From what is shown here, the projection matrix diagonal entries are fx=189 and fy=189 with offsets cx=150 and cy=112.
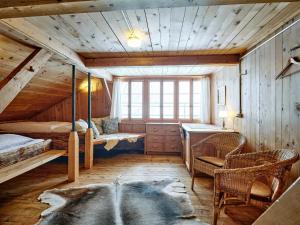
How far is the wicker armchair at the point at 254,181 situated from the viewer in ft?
5.37

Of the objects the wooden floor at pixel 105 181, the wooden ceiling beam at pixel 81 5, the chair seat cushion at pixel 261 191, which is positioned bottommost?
the wooden floor at pixel 105 181

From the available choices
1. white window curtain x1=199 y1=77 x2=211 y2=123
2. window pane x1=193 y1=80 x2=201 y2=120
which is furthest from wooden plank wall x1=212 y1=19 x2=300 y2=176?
window pane x1=193 y1=80 x2=201 y2=120

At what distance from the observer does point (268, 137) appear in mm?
2334

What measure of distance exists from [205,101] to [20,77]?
4.06m

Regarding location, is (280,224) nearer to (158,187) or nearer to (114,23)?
(114,23)

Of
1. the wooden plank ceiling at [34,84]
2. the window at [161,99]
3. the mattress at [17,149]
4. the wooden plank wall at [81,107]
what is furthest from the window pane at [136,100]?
the mattress at [17,149]

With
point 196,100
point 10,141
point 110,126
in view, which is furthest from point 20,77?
point 196,100

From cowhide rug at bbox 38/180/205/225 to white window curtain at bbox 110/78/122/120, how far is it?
2.57m

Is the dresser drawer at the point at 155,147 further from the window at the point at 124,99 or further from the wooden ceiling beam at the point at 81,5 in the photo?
the wooden ceiling beam at the point at 81,5

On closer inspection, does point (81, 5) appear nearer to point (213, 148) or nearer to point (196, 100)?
point (213, 148)

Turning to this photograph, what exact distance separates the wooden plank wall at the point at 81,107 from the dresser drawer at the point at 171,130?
5.73 ft

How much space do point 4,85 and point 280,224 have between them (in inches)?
93.7

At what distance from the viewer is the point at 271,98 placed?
226 centimetres

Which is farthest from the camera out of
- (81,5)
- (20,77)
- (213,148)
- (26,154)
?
(213,148)
